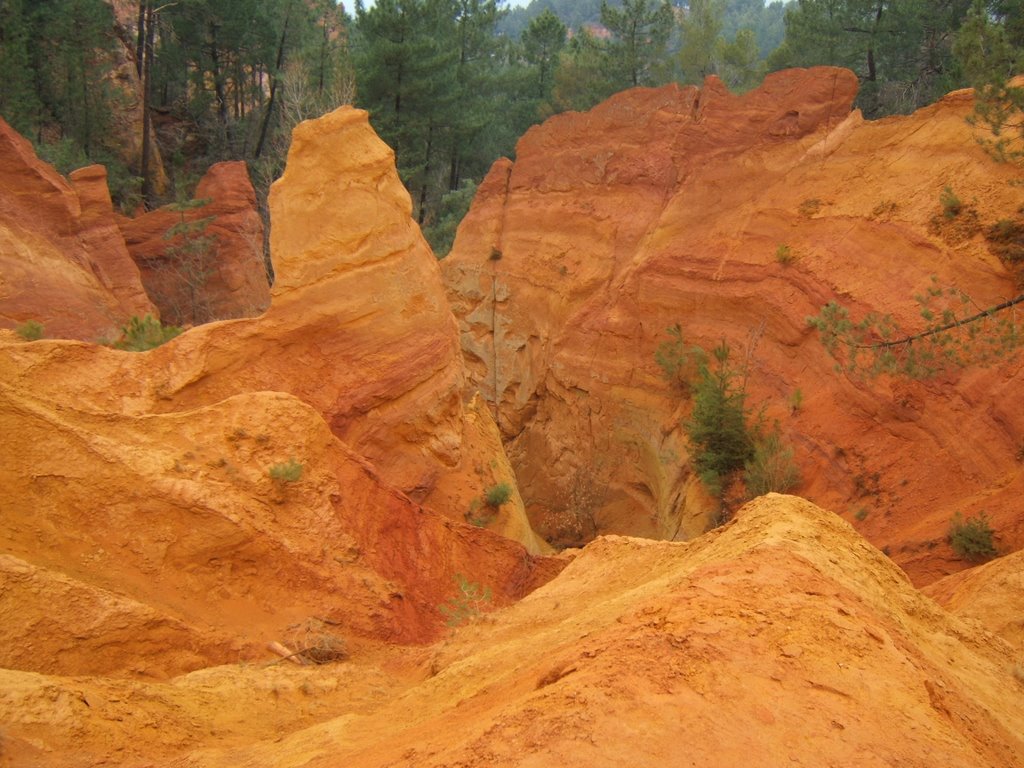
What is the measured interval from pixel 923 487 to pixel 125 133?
2358cm

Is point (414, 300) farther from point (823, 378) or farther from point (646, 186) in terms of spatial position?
point (646, 186)

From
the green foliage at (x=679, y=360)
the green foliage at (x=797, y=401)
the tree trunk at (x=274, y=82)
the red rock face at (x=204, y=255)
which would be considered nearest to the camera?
the green foliage at (x=797, y=401)

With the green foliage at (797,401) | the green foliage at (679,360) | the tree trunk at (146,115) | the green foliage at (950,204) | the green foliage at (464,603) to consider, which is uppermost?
the tree trunk at (146,115)

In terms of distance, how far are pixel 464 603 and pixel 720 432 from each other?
242 inches

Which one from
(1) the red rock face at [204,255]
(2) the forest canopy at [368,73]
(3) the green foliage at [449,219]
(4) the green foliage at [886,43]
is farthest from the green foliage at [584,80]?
(1) the red rock face at [204,255]

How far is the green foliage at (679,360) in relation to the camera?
1540cm

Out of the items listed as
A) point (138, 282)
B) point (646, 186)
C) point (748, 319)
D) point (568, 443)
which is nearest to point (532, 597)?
point (748, 319)

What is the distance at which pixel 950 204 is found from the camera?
495 inches

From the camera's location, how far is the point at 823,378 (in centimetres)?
1330

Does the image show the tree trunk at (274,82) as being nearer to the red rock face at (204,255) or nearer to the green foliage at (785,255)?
the red rock face at (204,255)

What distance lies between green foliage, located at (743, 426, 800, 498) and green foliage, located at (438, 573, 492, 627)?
463cm

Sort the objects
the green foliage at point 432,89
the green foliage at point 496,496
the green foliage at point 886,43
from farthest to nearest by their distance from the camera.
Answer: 1. the green foliage at point 432,89
2. the green foliage at point 886,43
3. the green foliage at point 496,496

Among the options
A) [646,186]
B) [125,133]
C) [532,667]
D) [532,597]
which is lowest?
[532,597]

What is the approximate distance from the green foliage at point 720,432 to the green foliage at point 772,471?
20.8 inches
